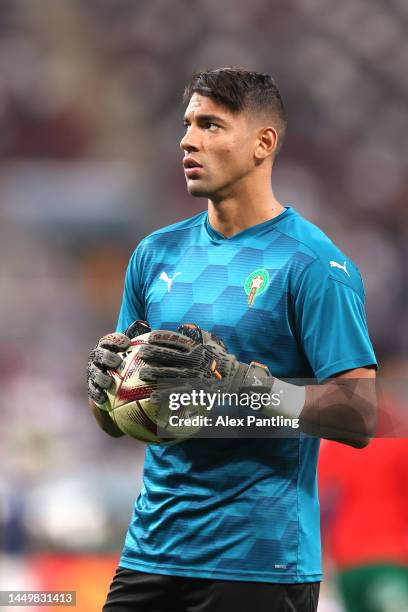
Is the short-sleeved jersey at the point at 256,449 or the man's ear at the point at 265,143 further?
the man's ear at the point at 265,143

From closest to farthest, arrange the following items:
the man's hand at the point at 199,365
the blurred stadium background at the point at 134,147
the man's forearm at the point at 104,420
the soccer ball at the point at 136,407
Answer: the man's hand at the point at 199,365, the soccer ball at the point at 136,407, the man's forearm at the point at 104,420, the blurred stadium background at the point at 134,147

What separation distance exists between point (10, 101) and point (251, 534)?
6.96m

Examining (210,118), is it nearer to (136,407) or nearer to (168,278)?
(168,278)

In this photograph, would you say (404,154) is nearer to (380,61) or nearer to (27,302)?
(380,61)

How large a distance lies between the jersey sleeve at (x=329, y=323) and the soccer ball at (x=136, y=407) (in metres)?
0.36

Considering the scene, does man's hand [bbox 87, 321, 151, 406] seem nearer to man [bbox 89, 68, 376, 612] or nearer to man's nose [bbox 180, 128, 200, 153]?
man [bbox 89, 68, 376, 612]

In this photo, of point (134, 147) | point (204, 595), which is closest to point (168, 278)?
point (204, 595)

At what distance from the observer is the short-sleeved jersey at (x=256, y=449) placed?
228 cm

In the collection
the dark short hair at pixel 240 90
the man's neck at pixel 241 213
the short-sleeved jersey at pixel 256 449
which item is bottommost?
the short-sleeved jersey at pixel 256 449

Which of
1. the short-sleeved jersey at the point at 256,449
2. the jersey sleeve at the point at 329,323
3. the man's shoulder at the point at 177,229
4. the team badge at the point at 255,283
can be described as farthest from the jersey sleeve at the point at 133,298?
the jersey sleeve at the point at 329,323

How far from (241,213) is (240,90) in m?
0.34

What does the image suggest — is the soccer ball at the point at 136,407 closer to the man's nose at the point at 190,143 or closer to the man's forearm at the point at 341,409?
the man's forearm at the point at 341,409

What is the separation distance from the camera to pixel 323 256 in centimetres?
240

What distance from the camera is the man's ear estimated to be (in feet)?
8.72
